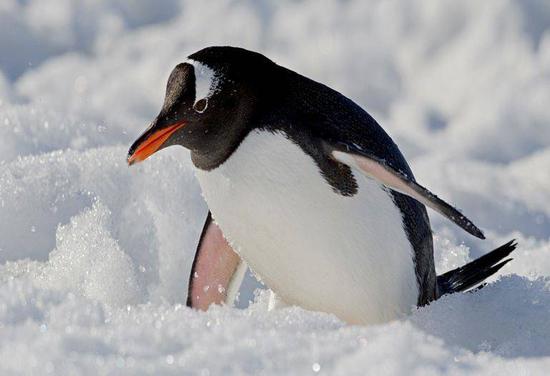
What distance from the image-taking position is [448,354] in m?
1.70

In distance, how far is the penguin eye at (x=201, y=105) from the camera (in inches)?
97.6

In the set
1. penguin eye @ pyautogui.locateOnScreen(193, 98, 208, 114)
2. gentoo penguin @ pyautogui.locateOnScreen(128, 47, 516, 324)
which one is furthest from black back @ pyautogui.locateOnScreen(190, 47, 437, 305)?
penguin eye @ pyautogui.locateOnScreen(193, 98, 208, 114)

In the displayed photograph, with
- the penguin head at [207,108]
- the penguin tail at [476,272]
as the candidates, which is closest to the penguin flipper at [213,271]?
the penguin head at [207,108]

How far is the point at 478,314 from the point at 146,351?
1288 mm

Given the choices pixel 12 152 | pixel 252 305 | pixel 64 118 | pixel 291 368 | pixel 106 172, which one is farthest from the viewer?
pixel 64 118

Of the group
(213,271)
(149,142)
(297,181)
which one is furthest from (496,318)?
(149,142)

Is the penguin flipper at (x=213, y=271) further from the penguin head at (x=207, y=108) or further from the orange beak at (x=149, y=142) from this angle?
the orange beak at (x=149, y=142)

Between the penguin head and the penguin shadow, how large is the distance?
77 cm

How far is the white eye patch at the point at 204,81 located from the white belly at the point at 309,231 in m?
0.18

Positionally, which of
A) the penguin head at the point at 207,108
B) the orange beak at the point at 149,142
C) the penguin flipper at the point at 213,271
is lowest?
the penguin flipper at the point at 213,271

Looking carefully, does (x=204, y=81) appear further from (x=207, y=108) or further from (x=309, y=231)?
(x=309, y=231)

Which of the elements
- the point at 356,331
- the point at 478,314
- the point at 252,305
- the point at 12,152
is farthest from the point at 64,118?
the point at 356,331

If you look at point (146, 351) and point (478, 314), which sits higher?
point (478, 314)

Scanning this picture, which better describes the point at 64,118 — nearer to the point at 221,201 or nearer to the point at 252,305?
the point at 252,305
